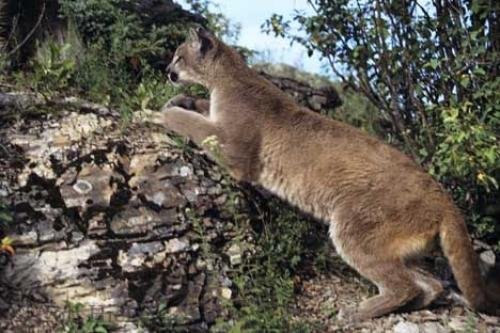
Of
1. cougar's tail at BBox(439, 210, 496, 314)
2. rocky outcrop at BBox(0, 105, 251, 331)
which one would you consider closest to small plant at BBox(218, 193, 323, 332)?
rocky outcrop at BBox(0, 105, 251, 331)

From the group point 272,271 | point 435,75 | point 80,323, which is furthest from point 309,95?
point 80,323

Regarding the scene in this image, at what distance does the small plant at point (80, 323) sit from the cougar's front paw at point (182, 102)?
Answer: 8.25ft

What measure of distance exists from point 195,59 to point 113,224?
2.27m

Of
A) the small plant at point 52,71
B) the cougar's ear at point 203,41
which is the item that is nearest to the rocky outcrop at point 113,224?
the small plant at point 52,71

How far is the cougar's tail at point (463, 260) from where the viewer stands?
6008 millimetres

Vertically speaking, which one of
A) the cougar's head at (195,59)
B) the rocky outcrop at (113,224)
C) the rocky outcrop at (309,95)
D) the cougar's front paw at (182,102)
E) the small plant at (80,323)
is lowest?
the small plant at (80,323)

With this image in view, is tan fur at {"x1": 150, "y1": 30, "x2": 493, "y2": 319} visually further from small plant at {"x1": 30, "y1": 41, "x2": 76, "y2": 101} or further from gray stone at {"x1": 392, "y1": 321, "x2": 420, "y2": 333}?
small plant at {"x1": 30, "y1": 41, "x2": 76, "y2": 101}

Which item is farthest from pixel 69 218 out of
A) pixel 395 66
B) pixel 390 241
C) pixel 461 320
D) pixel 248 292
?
pixel 395 66

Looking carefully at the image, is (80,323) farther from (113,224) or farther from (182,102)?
(182,102)

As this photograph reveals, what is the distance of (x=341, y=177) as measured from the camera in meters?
6.50

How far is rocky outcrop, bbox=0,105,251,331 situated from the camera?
5.59 m

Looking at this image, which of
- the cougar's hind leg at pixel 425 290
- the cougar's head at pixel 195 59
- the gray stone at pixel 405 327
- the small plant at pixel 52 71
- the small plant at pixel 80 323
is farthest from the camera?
the cougar's head at pixel 195 59

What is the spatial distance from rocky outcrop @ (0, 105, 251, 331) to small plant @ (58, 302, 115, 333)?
103mm

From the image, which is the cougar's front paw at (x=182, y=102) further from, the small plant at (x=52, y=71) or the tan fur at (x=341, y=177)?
the small plant at (x=52, y=71)
